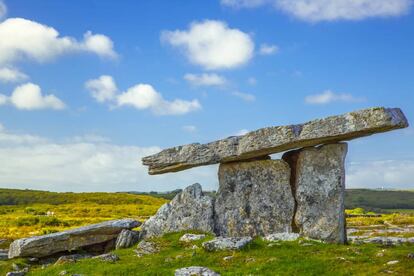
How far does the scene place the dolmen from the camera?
25.8m

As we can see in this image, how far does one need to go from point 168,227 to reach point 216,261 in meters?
8.09

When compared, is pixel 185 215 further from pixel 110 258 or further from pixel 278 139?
pixel 278 139

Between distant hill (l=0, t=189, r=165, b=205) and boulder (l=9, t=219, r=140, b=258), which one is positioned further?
distant hill (l=0, t=189, r=165, b=205)

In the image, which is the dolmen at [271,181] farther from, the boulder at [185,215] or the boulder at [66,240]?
the boulder at [66,240]

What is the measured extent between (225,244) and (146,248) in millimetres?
4647

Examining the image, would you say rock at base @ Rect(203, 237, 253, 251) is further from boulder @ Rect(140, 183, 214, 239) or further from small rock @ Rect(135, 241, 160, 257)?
boulder @ Rect(140, 183, 214, 239)

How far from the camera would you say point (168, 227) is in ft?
95.0

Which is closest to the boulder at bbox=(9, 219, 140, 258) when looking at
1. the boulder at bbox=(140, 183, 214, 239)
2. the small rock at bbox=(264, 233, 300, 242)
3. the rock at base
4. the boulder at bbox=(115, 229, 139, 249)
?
the boulder at bbox=(115, 229, 139, 249)

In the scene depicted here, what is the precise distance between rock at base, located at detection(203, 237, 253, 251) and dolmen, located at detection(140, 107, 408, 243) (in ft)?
14.4

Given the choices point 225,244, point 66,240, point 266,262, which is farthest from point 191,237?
point 66,240

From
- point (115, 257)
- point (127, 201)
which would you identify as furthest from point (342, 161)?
point (127, 201)

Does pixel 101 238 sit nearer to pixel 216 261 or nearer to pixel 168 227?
pixel 168 227

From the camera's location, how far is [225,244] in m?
23.1

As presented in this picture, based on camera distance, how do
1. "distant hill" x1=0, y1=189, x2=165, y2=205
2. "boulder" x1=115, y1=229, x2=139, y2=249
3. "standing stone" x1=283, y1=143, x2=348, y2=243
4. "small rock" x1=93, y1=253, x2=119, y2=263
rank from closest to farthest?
"small rock" x1=93, y1=253, x2=119, y2=263
"standing stone" x1=283, y1=143, x2=348, y2=243
"boulder" x1=115, y1=229, x2=139, y2=249
"distant hill" x1=0, y1=189, x2=165, y2=205
